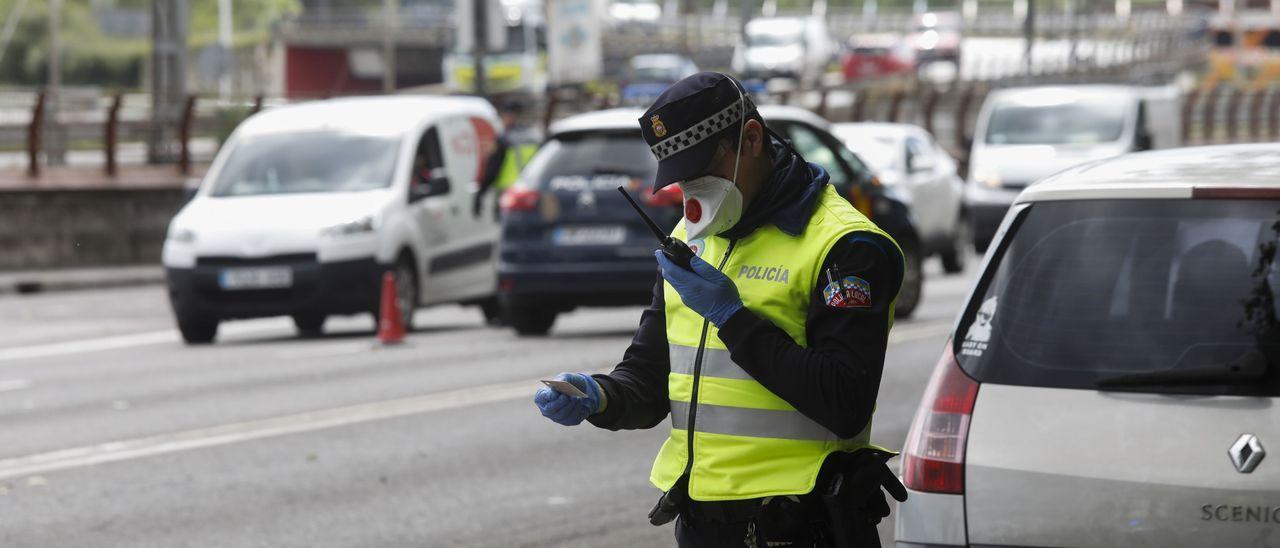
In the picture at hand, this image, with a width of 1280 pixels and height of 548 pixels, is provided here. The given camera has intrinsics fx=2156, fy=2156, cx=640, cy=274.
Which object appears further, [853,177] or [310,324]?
[310,324]

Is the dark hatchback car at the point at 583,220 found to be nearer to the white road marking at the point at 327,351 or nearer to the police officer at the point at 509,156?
the white road marking at the point at 327,351

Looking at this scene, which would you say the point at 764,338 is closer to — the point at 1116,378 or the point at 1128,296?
the point at 1116,378

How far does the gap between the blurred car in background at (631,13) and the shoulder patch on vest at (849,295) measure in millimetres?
83591

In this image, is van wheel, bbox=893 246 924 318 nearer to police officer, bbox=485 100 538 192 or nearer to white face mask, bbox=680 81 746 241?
police officer, bbox=485 100 538 192

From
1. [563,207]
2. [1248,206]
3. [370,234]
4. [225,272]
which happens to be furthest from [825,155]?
[1248,206]

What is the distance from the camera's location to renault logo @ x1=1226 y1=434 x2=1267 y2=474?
4.36 metres

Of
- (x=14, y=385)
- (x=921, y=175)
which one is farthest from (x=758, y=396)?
(x=921, y=175)

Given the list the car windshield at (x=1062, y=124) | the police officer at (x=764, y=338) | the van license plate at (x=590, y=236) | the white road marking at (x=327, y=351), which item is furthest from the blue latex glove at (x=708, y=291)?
the car windshield at (x=1062, y=124)

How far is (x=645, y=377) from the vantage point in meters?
4.20

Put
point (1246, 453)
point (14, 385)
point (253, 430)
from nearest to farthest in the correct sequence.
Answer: point (1246, 453)
point (253, 430)
point (14, 385)

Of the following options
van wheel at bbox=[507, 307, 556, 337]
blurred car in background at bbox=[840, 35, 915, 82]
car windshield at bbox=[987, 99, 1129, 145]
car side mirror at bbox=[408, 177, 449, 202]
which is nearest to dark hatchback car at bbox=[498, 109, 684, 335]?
van wheel at bbox=[507, 307, 556, 337]

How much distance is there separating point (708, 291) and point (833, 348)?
9.4 inches

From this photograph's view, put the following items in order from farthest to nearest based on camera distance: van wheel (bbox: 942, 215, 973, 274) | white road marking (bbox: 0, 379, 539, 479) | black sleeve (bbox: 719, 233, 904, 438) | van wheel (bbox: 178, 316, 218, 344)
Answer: van wheel (bbox: 942, 215, 973, 274) < van wheel (bbox: 178, 316, 218, 344) < white road marking (bbox: 0, 379, 539, 479) < black sleeve (bbox: 719, 233, 904, 438)

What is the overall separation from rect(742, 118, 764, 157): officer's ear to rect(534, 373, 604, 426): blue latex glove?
20.9 inches
